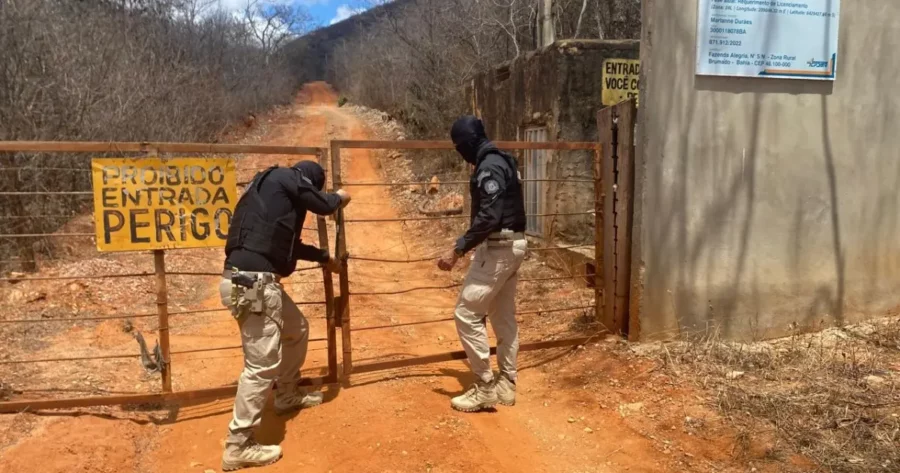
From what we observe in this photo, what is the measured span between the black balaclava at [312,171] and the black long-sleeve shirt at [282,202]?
0.06 m

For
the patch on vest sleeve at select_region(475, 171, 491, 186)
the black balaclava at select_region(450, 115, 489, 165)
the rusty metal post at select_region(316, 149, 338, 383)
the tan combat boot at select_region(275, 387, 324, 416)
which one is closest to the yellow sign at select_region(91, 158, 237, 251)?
the rusty metal post at select_region(316, 149, 338, 383)

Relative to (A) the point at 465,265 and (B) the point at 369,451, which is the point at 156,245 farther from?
(A) the point at 465,265

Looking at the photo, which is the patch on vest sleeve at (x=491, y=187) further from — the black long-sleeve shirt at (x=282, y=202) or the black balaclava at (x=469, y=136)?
the black long-sleeve shirt at (x=282, y=202)

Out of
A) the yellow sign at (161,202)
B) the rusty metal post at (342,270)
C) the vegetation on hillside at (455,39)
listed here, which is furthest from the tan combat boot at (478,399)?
the vegetation on hillside at (455,39)

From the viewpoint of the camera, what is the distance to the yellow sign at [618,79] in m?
8.34

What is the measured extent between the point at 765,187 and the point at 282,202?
12.7ft

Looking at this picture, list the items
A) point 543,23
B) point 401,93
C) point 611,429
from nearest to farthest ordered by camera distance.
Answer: point 611,429
point 543,23
point 401,93

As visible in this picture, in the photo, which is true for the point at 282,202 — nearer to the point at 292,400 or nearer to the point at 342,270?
the point at 342,270

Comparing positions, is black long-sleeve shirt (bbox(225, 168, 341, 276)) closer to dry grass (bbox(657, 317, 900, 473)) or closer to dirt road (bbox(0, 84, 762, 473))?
dirt road (bbox(0, 84, 762, 473))

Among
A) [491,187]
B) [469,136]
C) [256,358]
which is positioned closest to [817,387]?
[491,187]

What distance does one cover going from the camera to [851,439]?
3555 millimetres

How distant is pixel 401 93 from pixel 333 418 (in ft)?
77.8

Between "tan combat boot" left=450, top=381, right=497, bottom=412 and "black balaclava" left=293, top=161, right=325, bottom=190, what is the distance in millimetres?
1740

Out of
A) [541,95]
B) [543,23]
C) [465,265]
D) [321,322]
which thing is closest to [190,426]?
[321,322]
